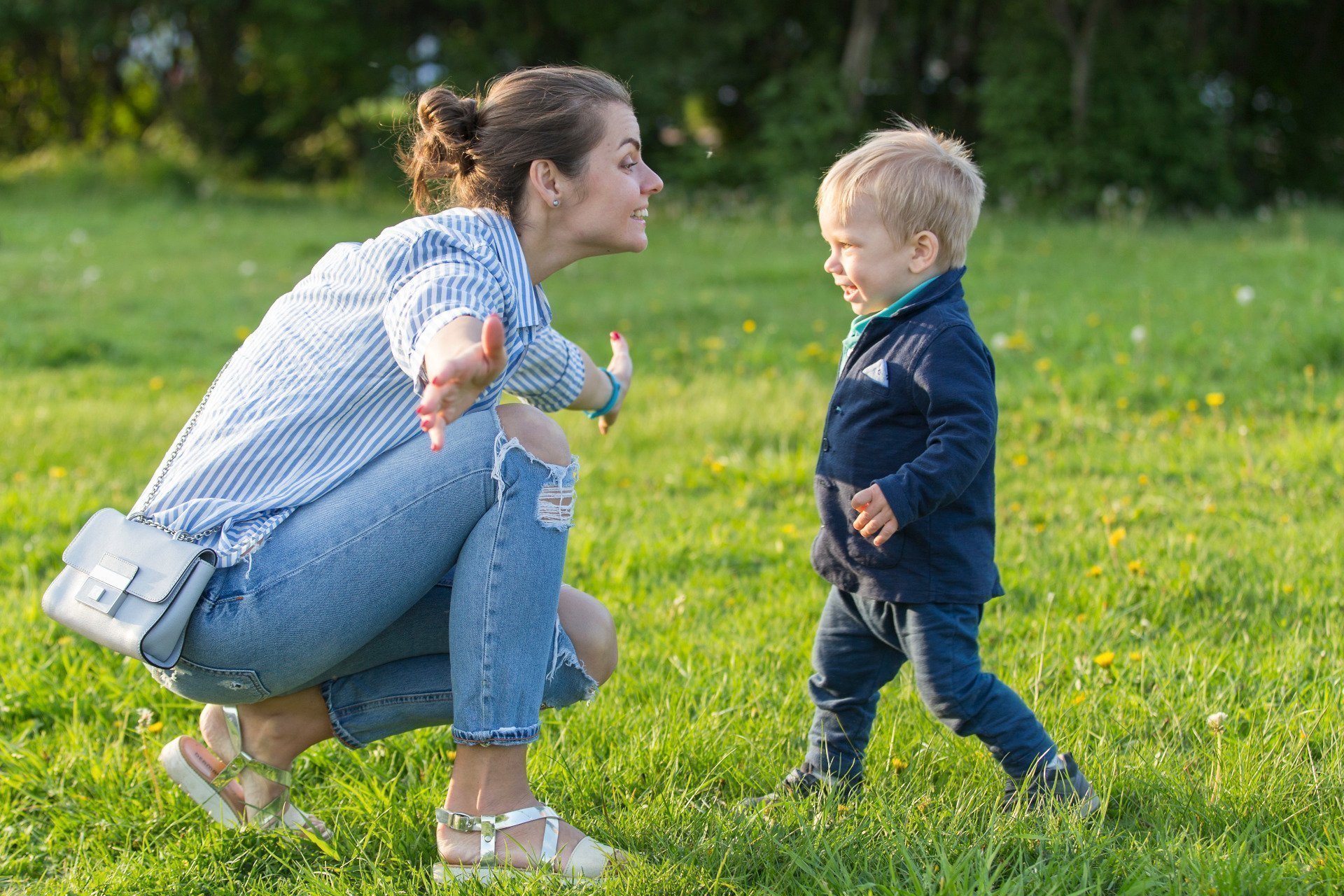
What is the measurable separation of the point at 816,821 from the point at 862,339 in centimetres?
92

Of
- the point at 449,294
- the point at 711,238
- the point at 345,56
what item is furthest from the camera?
the point at 345,56

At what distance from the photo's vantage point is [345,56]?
734 inches

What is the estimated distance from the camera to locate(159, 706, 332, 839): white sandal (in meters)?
2.38

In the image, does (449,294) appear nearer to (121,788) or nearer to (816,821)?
(816,821)

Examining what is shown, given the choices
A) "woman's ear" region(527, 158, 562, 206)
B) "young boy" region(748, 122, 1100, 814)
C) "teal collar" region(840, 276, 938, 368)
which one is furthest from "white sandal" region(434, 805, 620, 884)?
"woman's ear" region(527, 158, 562, 206)

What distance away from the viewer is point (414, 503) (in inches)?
82.8

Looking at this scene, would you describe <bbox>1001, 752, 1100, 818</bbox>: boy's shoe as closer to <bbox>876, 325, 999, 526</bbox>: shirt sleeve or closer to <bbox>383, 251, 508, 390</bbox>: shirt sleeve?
<bbox>876, 325, 999, 526</bbox>: shirt sleeve

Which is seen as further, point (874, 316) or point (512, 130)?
point (874, 316)

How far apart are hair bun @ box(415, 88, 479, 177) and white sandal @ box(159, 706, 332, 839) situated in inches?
45.0

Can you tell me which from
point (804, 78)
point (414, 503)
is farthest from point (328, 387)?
point (804, 78)

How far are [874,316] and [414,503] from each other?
3.19ft

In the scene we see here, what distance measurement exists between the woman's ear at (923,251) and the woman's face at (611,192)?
0.51 metres

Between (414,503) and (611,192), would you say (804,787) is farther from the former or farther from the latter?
(611,192)

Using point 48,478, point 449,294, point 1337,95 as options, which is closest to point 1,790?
point 449,294
